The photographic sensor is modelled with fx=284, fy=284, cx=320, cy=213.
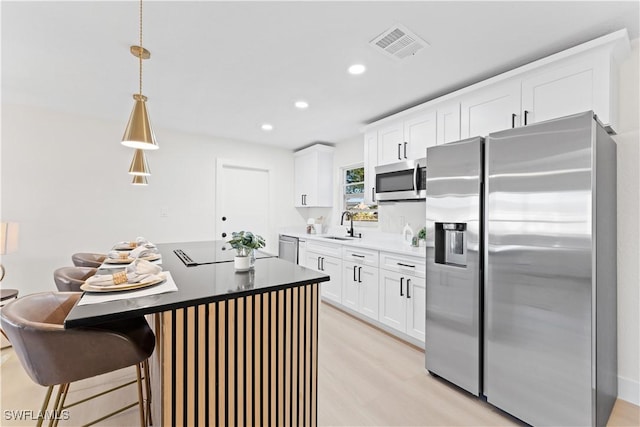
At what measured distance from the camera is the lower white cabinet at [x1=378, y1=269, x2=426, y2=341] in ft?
8.66

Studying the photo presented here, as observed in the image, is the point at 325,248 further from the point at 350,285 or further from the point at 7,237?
the point at 7,237

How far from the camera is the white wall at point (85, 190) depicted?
337 centimetres

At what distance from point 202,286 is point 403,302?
2029 millimetres

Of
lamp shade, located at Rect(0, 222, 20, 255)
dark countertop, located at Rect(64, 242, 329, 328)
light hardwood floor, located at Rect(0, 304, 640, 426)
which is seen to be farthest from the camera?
lamp shade, located at Rect(0, 222, 20, 255)

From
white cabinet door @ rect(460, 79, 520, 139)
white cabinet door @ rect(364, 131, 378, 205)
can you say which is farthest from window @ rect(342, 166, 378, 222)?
white cabinet door @ rect(460, 79, 520, 139)

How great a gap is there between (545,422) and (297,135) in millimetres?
4082

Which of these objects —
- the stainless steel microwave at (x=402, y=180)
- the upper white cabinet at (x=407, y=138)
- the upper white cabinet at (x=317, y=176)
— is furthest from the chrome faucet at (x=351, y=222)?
the upper white cabinet at (x=407, y=138)

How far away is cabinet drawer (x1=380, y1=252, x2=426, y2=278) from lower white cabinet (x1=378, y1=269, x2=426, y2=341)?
0.04m

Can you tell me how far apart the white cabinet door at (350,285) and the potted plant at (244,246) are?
1878mm

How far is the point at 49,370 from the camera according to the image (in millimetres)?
1192

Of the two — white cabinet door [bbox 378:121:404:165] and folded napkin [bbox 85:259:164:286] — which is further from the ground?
white cabinet door [bbox 378:121:404:165]

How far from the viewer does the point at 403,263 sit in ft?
9.25

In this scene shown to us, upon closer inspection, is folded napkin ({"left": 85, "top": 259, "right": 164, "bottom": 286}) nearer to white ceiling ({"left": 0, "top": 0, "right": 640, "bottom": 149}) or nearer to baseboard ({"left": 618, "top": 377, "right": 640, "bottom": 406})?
white ceiling ({"left": 0, "top": 0, "right": 640, "bottom": 149})

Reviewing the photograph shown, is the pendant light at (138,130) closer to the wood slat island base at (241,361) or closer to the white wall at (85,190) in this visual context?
the wood slat island base at (241,361)
